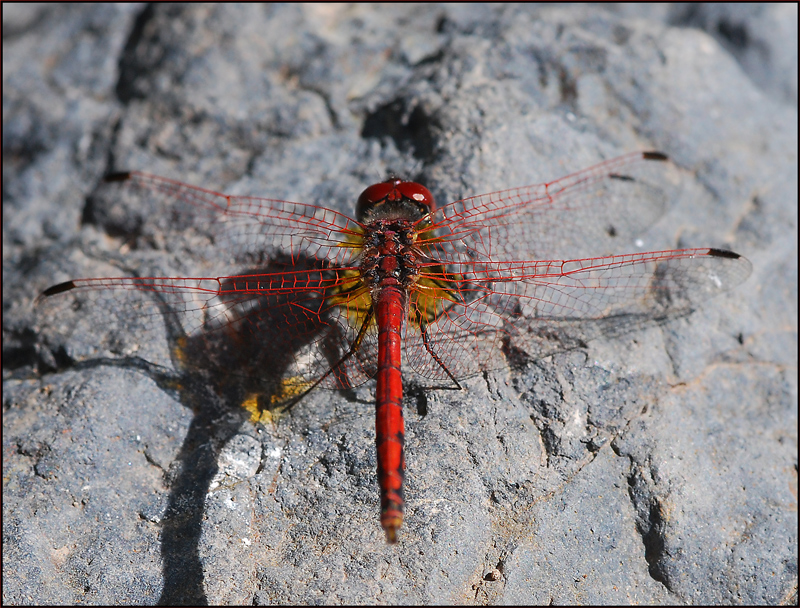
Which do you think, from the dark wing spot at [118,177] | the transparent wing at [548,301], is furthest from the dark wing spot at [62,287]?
the transparent wing at [548,301]

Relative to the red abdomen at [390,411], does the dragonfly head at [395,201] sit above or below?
above

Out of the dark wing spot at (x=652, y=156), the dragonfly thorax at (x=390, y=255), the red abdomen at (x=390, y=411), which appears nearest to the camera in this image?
the red abdomen at (x=390, y=411)

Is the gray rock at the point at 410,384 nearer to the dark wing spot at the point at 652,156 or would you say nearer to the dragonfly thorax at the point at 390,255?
the dark wing spot at the point at 652,156

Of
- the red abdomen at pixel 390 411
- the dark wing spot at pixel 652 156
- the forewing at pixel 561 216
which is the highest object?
the dark wing spot at pixel 652 156

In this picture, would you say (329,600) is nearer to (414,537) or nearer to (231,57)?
(414,537)

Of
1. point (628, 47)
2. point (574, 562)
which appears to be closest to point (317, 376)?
point (574, 562)

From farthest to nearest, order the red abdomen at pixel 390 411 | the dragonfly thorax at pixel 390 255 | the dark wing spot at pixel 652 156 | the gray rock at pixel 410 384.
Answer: the dark wing spot at pixel 652 156 < the dragonfly thorax at pixel 390 255 < the gray rock at pixel 410 384 < the red abdomen at pixel 390 411

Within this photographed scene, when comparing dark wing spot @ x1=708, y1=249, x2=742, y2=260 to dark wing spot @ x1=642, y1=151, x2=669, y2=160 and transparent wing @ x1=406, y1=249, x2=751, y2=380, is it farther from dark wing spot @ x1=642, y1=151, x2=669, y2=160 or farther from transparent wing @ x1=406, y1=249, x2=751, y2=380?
dark wing spot @ x1=642, y1=151, x2=669, y2=160

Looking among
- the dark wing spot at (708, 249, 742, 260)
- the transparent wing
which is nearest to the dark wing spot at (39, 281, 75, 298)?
the transparent wing
